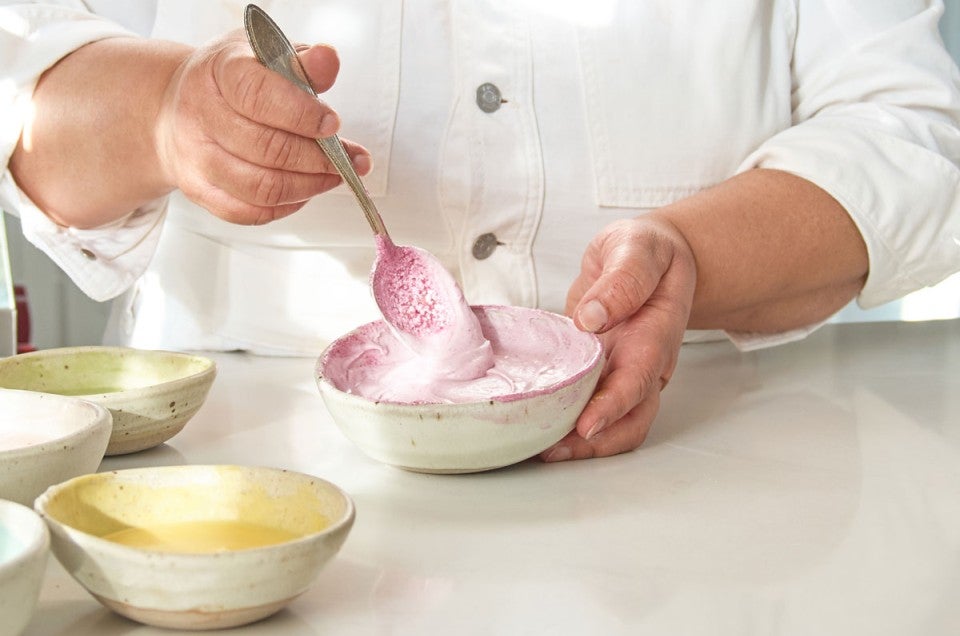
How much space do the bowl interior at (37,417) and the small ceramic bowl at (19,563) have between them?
0.17 metres

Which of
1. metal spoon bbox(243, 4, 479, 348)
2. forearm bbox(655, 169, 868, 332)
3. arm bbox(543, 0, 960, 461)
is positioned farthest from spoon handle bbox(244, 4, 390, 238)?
forearm bbox(655, 169, 868, 332)

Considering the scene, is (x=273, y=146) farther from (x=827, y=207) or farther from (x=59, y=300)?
(x=59, y=300)

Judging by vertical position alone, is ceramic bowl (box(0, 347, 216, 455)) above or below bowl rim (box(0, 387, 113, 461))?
below

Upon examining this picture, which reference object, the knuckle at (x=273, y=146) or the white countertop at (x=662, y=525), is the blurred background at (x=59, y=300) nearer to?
the white countertop at (x=662, y=525)

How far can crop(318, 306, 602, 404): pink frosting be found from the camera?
0.81 m

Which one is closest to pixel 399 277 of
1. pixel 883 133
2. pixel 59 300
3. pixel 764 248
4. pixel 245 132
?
pixel 245 132

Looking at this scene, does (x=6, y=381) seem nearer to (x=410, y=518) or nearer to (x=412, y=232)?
(x=410, y=518)

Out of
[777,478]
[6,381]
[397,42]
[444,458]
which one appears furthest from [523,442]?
[397,42]

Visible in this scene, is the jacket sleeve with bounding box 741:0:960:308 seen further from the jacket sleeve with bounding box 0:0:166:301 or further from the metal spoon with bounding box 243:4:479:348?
the jacket sleeve with bounding box 0:0:166:301

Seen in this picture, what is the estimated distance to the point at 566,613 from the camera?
1.81 feet

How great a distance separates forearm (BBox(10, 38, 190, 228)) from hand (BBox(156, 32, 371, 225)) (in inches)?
1.7

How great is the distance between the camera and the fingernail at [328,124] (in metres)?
0.84

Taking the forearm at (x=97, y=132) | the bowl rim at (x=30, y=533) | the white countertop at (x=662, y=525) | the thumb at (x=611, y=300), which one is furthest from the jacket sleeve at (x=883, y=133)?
the bowl rim at (x=30, y=533)

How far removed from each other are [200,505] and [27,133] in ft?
2.02
